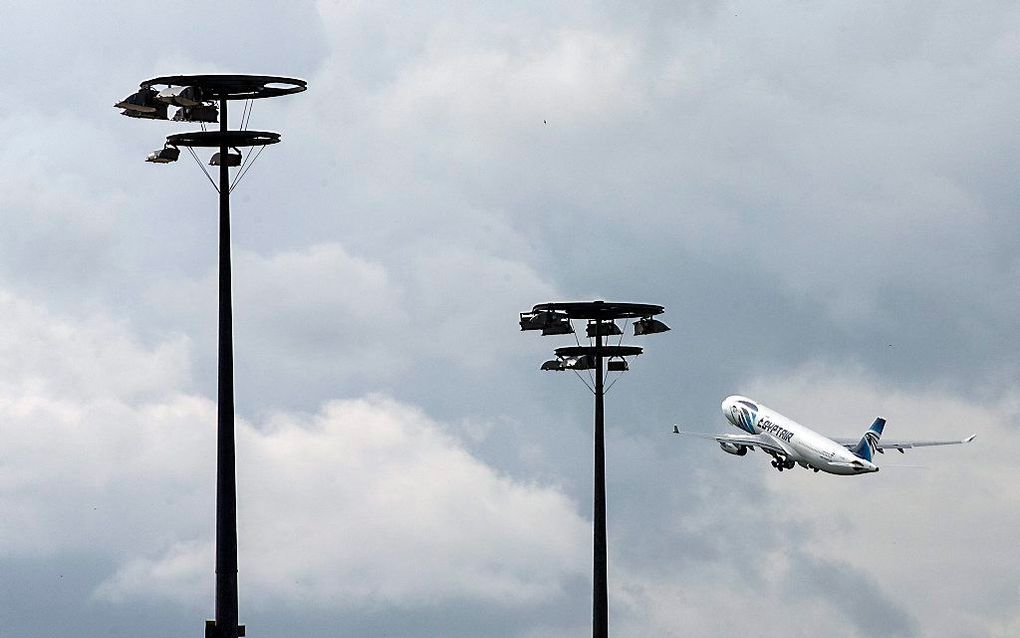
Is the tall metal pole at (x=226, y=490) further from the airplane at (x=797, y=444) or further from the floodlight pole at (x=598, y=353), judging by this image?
the airplane at (x=797, y=444)

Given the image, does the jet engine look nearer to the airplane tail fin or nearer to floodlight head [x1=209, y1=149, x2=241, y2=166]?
the airplane tail fin

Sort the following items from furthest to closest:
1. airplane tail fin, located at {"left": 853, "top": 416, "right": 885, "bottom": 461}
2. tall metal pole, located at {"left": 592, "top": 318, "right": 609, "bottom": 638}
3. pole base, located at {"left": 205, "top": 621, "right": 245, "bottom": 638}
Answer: airplane tail fin, located at {"left": 853, "top": 416, "right": 885, "bottom": 461}
tall metal pole, located at {"left": 592, "top": 318, "right": 609, "bottom": 638}
pole base, located at {"left": 205, "top": 621, "right": 245, "bottom": 638}

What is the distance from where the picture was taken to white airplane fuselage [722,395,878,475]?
130 meters

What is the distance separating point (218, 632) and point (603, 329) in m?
30.2

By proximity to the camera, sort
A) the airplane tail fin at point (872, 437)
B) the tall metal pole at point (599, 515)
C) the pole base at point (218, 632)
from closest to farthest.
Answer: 1. the pole base at point (218, 632)
2. the tall metal pole at point (599, 515)
3. the airplane tail fin at point (872, 437)

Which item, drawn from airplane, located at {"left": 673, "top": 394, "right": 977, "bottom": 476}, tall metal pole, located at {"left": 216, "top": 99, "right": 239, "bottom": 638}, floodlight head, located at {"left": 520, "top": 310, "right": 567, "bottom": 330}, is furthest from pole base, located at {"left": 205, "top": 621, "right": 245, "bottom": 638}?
airplane, located at {"left": 673, "top": 394, "right": 977, "bottom": 476}

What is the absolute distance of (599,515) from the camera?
70688mm

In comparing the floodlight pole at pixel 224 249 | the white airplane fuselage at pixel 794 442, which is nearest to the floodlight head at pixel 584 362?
the floodlight pole at pixel 224 249

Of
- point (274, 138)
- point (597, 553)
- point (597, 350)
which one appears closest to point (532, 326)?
point (597, 350)

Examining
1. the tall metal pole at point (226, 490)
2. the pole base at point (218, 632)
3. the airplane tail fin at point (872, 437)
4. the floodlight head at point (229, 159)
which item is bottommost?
the pole base at point (218, 632)

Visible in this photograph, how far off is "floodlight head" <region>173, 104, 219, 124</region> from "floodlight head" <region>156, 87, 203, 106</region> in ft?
0.86

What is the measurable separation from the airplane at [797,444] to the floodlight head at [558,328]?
53.7 meters

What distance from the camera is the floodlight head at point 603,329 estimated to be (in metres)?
72.2

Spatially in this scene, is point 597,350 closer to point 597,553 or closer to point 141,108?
point 597,553
